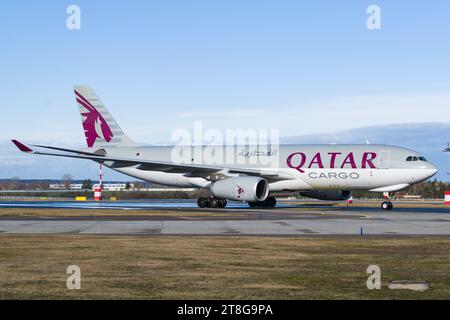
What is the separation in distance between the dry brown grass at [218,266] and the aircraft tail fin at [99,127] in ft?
118

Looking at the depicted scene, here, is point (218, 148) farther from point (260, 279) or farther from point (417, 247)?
point (260, 279)

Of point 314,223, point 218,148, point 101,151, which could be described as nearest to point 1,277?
point 314,223

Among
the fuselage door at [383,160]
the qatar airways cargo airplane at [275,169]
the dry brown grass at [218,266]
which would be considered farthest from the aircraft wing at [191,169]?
the dry brown grass at [218,266]

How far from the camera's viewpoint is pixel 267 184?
4881 centimetres

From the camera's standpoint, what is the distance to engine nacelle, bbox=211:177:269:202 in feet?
155

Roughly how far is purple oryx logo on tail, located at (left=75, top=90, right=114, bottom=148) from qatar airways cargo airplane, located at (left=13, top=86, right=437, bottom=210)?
0.28 feet

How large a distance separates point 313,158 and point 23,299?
128 feet

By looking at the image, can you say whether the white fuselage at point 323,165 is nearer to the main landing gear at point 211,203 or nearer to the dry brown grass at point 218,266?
the main landing gear at point 211,203

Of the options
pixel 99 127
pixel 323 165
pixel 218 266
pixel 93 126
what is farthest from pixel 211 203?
pixel 218 266

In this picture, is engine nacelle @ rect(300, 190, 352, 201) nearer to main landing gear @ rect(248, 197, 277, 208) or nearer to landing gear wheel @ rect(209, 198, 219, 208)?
main landing gear @ rect(248, 197, 277, 208)

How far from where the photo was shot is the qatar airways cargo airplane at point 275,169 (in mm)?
47250

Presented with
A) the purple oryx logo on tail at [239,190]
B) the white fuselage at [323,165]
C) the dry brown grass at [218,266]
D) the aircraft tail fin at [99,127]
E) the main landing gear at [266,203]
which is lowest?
the main landing gear at [266,203]

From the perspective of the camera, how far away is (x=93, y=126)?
5888 cm
